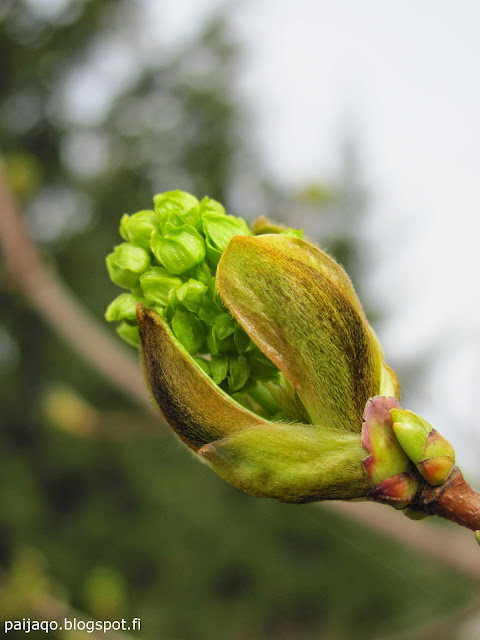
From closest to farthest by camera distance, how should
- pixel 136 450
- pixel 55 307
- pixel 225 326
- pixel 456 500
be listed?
1. pixel 456 500
2. pixel 225 326
3. pixel 55 307
4. pixel 136 450

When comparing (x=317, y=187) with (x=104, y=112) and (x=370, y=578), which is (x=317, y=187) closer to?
(x=104, y=112)

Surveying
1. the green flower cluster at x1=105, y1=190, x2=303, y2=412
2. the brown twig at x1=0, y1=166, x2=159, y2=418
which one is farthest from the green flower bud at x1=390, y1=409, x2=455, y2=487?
the brown twig at x1=0, y1=166, x2=159, y2=418

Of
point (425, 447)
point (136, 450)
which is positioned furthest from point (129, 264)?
point (136, 450)

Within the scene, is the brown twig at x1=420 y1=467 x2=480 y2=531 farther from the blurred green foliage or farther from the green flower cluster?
the blurred green foliage

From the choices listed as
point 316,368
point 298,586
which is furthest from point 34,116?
point 316,368

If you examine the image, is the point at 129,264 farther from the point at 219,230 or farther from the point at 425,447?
the point at 425,447
